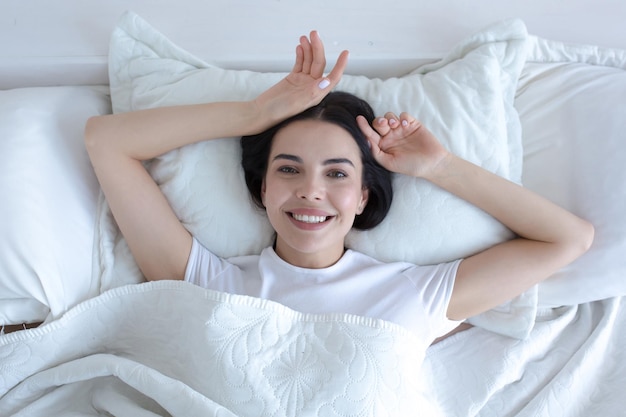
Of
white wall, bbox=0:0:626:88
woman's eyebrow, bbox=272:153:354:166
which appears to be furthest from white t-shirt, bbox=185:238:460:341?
white wall, bbox=0:0:626:88

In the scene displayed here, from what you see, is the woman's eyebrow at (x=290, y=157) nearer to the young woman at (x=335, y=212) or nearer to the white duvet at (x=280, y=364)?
the young woman at (x=335, y=212)

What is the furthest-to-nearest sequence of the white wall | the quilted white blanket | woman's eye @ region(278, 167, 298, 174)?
the white wall
woman's eye @ region(278, 167, 298, 174)
the quilted white blanket

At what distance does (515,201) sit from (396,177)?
0.77ft

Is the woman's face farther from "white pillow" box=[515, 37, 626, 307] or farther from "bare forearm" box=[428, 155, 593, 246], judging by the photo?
"white pillow" box=[515, 37, 626, 307]

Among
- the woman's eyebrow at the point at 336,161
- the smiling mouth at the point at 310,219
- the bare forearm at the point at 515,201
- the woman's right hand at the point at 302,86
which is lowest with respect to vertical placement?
the smiling mouth at the point at 310,219

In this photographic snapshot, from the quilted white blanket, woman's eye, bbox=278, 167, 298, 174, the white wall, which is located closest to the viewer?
the quilted white blanket

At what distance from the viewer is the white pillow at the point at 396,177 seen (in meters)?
1.20

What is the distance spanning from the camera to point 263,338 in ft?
3.43

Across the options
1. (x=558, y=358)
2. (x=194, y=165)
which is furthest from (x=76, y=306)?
(x=558, y=358)

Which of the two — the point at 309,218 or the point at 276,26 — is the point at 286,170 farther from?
the point at 276,26

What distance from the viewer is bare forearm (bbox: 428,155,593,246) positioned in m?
1.15

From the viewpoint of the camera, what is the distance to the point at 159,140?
1.16 meters

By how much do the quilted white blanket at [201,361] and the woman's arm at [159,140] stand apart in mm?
89

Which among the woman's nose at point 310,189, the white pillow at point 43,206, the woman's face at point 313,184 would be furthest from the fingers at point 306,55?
the white pillow at point 43,206
